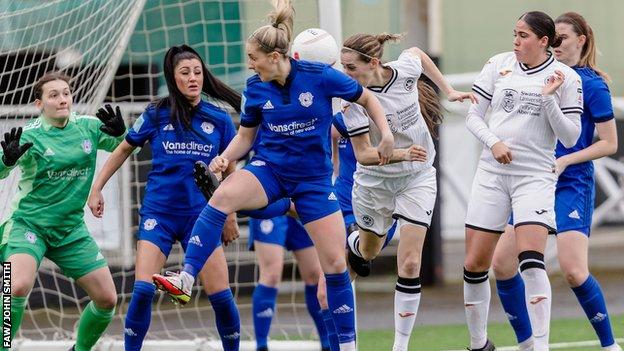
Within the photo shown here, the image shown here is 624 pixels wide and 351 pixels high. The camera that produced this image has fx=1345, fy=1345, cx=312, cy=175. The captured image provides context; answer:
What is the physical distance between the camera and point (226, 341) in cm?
814

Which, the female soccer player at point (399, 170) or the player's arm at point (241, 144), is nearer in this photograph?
the player's arm at point (241, 144)

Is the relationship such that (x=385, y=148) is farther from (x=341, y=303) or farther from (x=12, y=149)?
(x=12, y=149)

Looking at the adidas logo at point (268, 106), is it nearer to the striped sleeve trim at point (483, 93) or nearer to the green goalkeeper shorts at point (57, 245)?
the striped sleeve trim at point (483, 93)

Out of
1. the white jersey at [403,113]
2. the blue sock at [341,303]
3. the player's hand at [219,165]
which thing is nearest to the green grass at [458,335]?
the white jersey at [403,113]

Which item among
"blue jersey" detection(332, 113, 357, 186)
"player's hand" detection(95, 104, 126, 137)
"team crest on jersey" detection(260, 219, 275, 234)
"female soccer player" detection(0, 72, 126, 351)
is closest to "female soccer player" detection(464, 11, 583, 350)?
"blue jersey" detection(332, 113, 357, 186)

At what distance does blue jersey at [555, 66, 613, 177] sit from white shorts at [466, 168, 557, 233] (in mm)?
515

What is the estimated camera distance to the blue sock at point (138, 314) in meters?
7.84

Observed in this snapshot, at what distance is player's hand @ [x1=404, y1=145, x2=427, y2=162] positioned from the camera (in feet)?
24.1

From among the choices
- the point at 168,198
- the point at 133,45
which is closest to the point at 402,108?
the point at 168,198

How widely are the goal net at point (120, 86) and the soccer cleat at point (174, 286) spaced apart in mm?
2478

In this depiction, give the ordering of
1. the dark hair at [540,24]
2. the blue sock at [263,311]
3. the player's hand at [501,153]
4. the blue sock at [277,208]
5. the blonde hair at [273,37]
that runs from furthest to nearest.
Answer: the blue sock at [263,311] < the blue sock at [277,208] < the dark hair at [540,24] < the player's hand at [501,153] < the blonde hair at [273,37]

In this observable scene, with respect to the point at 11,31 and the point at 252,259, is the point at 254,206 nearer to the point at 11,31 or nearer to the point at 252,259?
the point at 11,31

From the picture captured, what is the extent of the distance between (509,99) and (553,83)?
0.34m

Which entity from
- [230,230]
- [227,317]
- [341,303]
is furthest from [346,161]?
[341,303]
